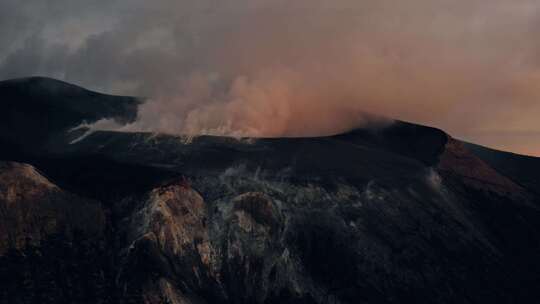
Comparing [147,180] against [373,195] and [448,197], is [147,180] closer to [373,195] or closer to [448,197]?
[373,195]

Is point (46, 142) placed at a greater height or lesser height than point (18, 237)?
greater

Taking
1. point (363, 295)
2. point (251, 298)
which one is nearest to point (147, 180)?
point (251, 298)

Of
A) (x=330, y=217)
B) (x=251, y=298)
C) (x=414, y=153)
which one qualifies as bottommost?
(x=251, y=298)

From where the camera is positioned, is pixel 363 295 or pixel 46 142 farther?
pixel 46 142

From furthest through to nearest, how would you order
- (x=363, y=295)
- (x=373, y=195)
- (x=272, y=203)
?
(x=373, y=195) → (x=272, y=203) → (x=363, y=295)

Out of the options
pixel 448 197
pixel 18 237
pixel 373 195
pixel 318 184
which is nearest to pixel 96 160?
pixel 18 237

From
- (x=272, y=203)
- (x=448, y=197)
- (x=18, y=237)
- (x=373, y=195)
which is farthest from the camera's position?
(x=448, y=197)

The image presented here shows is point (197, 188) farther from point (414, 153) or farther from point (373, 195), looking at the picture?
point (414, 153)
